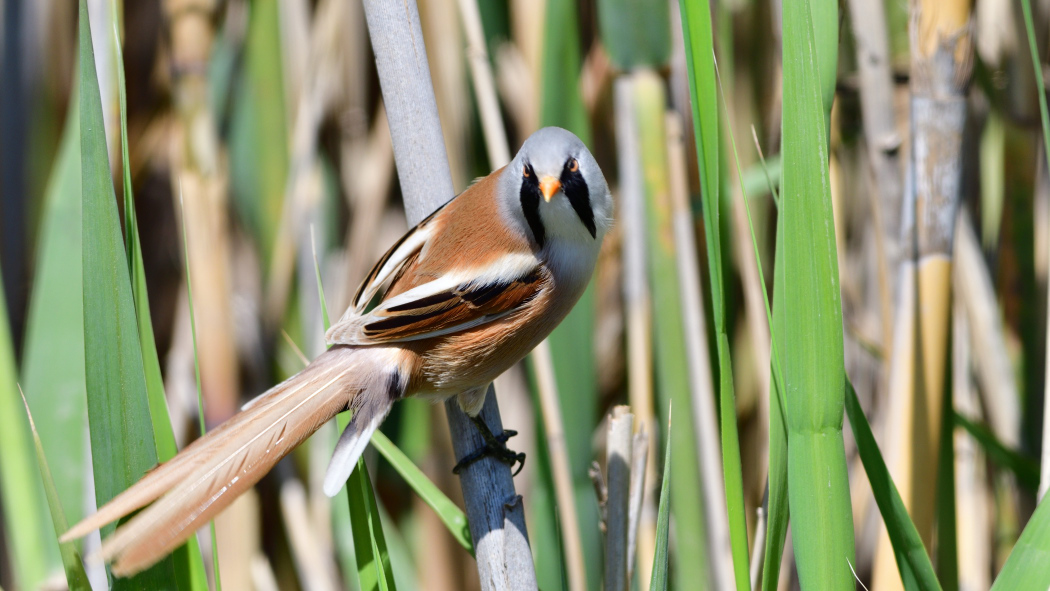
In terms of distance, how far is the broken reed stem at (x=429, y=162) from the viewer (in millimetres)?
917

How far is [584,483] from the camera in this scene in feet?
4.69

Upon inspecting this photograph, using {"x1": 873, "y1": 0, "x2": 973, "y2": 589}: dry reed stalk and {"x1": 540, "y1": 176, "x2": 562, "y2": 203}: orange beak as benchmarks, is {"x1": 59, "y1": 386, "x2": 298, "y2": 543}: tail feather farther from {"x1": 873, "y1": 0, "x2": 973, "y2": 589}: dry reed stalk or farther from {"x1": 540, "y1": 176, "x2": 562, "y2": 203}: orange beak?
{"x1": 873, "y1": 0, "x2": 973, "y2": 589}: dry reed stalk

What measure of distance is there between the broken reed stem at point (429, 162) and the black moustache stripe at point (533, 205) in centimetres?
12

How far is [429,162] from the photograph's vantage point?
1.03m

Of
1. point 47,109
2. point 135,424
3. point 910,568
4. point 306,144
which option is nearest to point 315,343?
point 306,144

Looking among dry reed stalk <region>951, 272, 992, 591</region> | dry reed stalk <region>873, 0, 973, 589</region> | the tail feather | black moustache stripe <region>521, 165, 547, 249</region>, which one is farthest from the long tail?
dry reed stalk <region>951, 272, 992, 591</region>

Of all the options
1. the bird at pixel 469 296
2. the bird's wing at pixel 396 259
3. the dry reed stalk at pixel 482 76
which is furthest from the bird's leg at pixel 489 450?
the dry reed stalk at pixel 482 76

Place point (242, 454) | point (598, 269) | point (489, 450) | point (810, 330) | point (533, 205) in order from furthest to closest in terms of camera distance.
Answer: point (598, 269), point (533, 205), point (489, 450), point (242, 454), point (810, 330)

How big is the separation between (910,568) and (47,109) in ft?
6.23

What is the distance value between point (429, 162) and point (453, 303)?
230 mm

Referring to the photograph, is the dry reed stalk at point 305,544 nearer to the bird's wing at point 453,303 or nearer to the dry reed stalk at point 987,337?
the bird's wing at point 453,303

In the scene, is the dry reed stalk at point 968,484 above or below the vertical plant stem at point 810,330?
below

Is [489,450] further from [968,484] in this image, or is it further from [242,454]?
[968,484]

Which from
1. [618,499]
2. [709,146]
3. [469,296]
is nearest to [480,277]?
[469,296]
